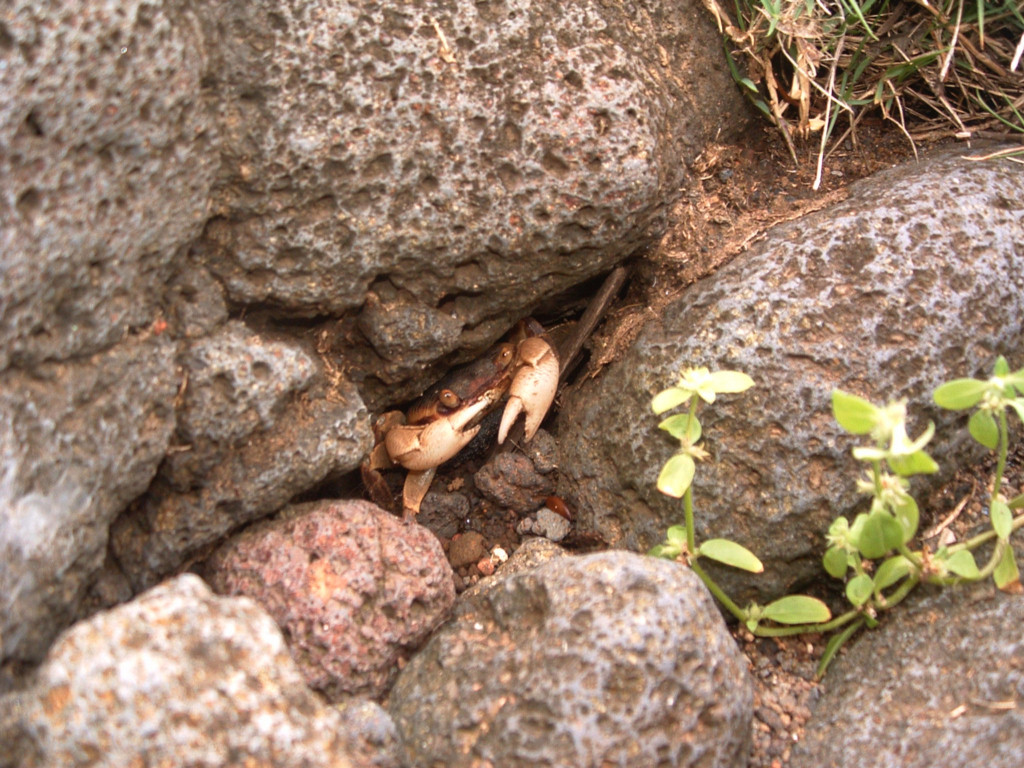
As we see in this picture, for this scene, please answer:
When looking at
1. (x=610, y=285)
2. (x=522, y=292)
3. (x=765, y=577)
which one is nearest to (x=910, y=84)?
(x=610, y=285)

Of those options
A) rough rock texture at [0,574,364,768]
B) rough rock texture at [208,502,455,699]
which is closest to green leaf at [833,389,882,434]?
rough rock texture at [208,502,455,699]

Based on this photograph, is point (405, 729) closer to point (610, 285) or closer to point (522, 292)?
point (522, 292)

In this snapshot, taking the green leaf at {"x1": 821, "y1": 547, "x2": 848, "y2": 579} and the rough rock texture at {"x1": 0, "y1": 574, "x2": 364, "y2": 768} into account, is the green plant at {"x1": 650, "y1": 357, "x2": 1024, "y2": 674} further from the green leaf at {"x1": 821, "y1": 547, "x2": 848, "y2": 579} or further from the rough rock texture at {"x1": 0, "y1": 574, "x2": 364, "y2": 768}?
the rough rock texture at {"x1": 0, "y1": 574, "x2": 364, "y2": 768}

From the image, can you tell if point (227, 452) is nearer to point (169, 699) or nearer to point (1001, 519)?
point (169, 699)

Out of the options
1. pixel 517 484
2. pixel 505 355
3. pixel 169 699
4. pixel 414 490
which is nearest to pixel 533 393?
pixel 505 355

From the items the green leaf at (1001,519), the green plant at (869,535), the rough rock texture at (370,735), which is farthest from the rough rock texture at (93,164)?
the green leaf at (1001,519)
